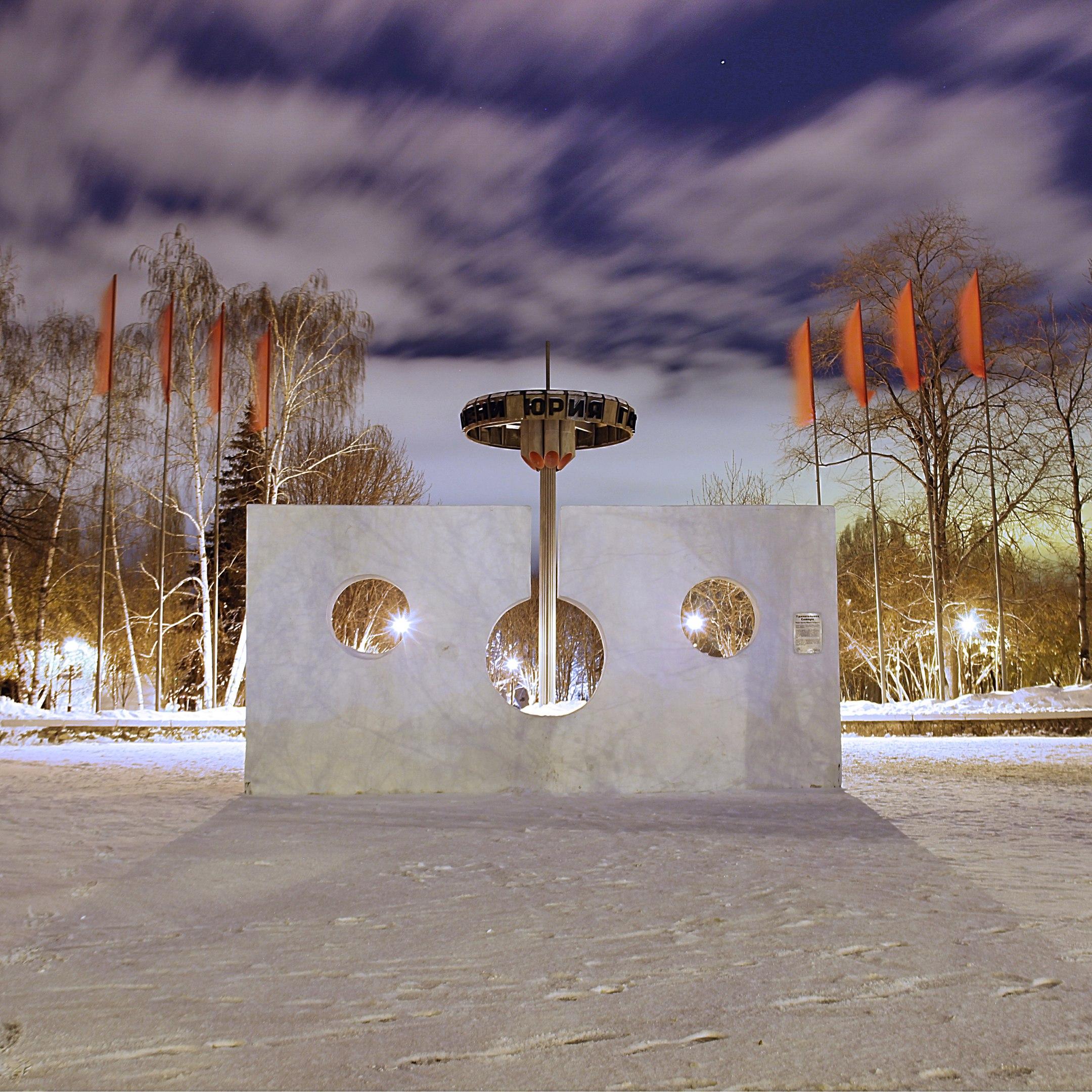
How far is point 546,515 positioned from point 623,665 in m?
1.36

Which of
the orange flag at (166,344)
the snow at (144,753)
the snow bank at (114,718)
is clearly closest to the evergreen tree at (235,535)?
the orange flag at (166,344)

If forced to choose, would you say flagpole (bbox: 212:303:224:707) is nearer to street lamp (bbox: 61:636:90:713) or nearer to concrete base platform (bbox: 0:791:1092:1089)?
street lamp (bbox: 61:636:90:713)

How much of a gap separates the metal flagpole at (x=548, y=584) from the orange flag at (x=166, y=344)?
10.3 metres

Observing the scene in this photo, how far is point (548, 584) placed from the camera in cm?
797

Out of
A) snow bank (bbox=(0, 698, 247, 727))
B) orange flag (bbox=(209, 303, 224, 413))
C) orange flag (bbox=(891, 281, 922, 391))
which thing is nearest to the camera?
snow bank (bbox=(0, 698, 247, 727))

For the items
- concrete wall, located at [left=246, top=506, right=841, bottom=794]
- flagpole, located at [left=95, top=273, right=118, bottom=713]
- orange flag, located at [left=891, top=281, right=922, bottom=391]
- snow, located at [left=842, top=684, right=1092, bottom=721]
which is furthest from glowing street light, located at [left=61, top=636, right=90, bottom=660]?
orange flag, located at [left=891, top=281, right=922, bottom=391]

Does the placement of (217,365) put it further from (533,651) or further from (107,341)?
(533,651)

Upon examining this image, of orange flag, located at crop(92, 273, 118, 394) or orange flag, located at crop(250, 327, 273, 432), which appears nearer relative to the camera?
orange flag, located at crop(92, 273, 118, 394)

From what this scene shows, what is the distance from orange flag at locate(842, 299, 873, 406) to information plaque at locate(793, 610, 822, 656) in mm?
9312

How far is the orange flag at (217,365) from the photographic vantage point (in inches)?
663

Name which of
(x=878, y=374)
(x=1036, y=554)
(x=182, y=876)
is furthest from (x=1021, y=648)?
(x=182, y=876)

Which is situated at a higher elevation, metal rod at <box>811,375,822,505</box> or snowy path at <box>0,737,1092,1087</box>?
metal rod at <box>811,375,822,505</box>

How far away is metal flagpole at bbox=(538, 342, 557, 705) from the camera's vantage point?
26.1 feet

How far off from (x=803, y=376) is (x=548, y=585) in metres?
10.6
